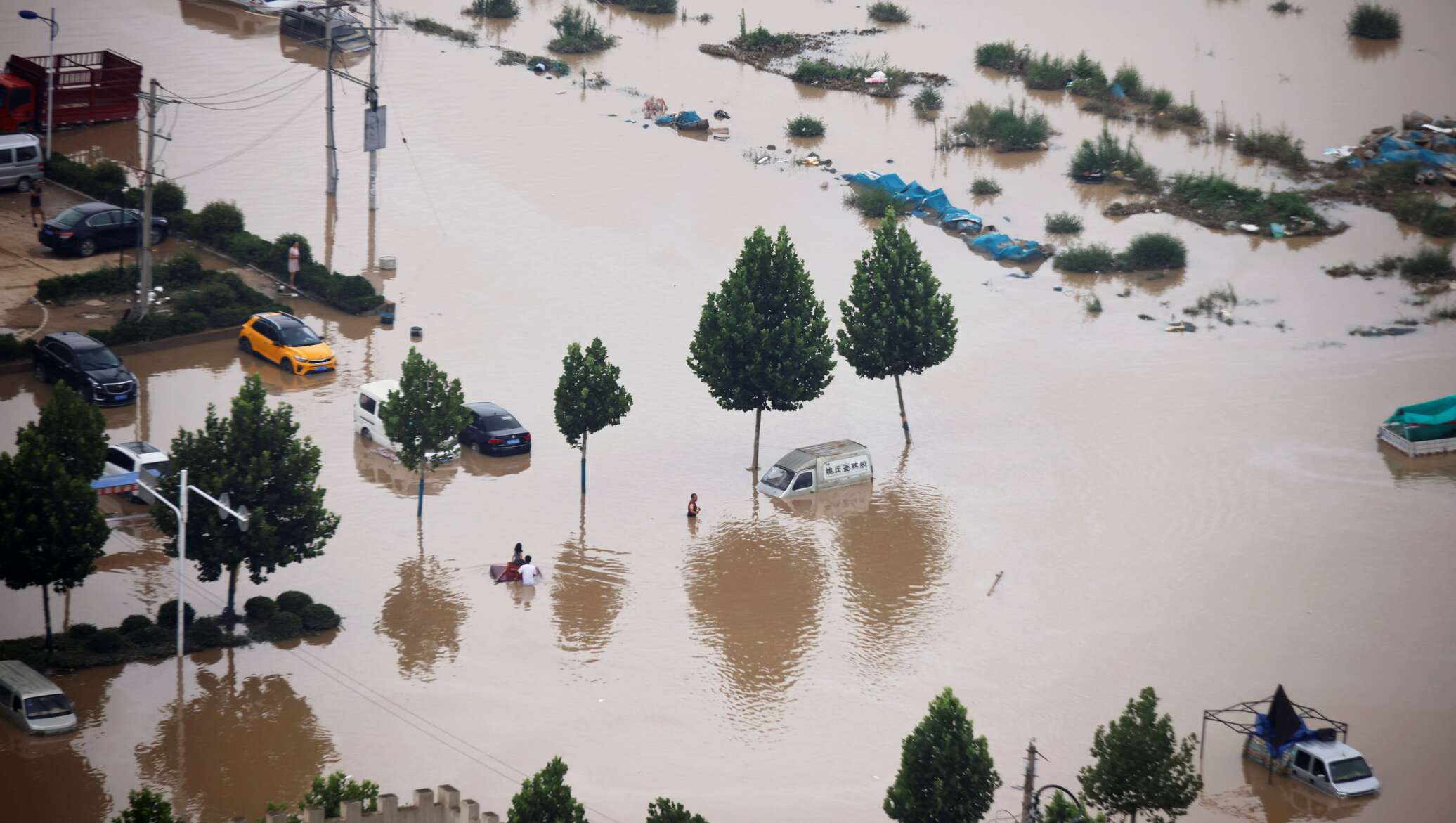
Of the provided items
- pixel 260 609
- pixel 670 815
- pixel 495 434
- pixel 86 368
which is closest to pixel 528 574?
pixel 260 609

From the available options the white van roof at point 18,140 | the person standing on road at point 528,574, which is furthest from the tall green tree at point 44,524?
the white van roof at point 18,140

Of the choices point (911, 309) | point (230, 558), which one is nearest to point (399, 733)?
point (230, 558)

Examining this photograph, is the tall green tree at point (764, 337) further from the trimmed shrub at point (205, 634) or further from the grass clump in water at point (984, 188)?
the grass clump in water at point (984, 188)

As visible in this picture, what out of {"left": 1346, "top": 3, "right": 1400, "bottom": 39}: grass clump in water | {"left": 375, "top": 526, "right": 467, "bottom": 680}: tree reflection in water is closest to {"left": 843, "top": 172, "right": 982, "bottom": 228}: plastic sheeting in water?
{"left": 375, "top": 526, "right": 467, "bottom": 680}: tree reflection in water

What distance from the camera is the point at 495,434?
143 feet

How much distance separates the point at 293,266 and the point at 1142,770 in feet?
119

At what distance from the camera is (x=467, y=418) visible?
40.6 m

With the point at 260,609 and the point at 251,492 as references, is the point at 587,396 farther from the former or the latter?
the point at 260,609

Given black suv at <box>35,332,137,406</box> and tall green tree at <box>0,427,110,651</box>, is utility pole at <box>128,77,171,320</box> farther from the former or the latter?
tall green tree at <box>0,427,110,651</box>

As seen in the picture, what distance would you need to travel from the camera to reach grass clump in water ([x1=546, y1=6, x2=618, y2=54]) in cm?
8494

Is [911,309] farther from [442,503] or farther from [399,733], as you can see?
[399,733]

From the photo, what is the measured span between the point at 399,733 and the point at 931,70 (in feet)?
202

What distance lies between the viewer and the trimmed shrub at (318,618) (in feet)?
115

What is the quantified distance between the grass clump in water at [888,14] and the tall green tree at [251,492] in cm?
6719
